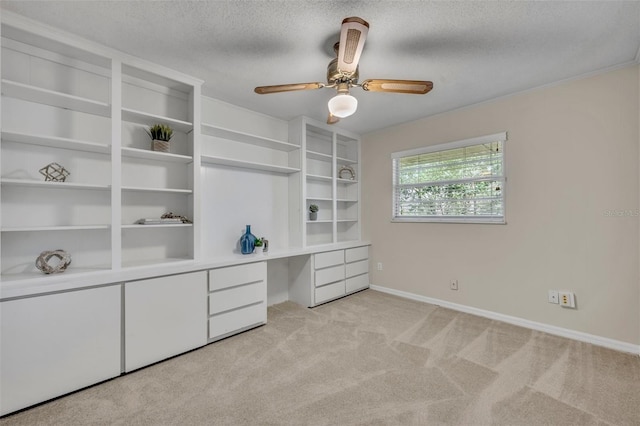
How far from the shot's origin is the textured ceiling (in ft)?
5.60

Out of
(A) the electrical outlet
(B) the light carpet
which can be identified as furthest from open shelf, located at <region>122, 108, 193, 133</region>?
(A) the electrical outlet

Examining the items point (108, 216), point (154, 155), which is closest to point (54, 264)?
point (108, 216)

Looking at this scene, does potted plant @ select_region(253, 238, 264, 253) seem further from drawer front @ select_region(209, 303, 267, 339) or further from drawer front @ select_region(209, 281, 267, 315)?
drawer front @ select_region(209, 303, 267, 339)

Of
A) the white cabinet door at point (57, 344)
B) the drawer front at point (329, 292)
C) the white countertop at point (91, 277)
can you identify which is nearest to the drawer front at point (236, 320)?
the white countertop at point (91, 277)

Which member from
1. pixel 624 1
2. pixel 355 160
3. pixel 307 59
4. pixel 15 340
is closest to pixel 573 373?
pixel 624 1

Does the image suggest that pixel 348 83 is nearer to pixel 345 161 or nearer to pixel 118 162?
pixel 118 162

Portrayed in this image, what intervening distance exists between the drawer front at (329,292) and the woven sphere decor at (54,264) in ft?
7.99

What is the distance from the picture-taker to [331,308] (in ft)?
11.4

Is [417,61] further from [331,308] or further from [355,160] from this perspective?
[331,308]

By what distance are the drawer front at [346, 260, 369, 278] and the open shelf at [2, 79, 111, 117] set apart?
10.3 ft

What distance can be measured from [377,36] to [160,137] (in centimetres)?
193

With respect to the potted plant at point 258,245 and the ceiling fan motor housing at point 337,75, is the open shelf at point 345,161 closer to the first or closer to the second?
the potted plant at point 258,245

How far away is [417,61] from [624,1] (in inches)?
46.3

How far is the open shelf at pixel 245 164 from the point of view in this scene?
9.46 feet
